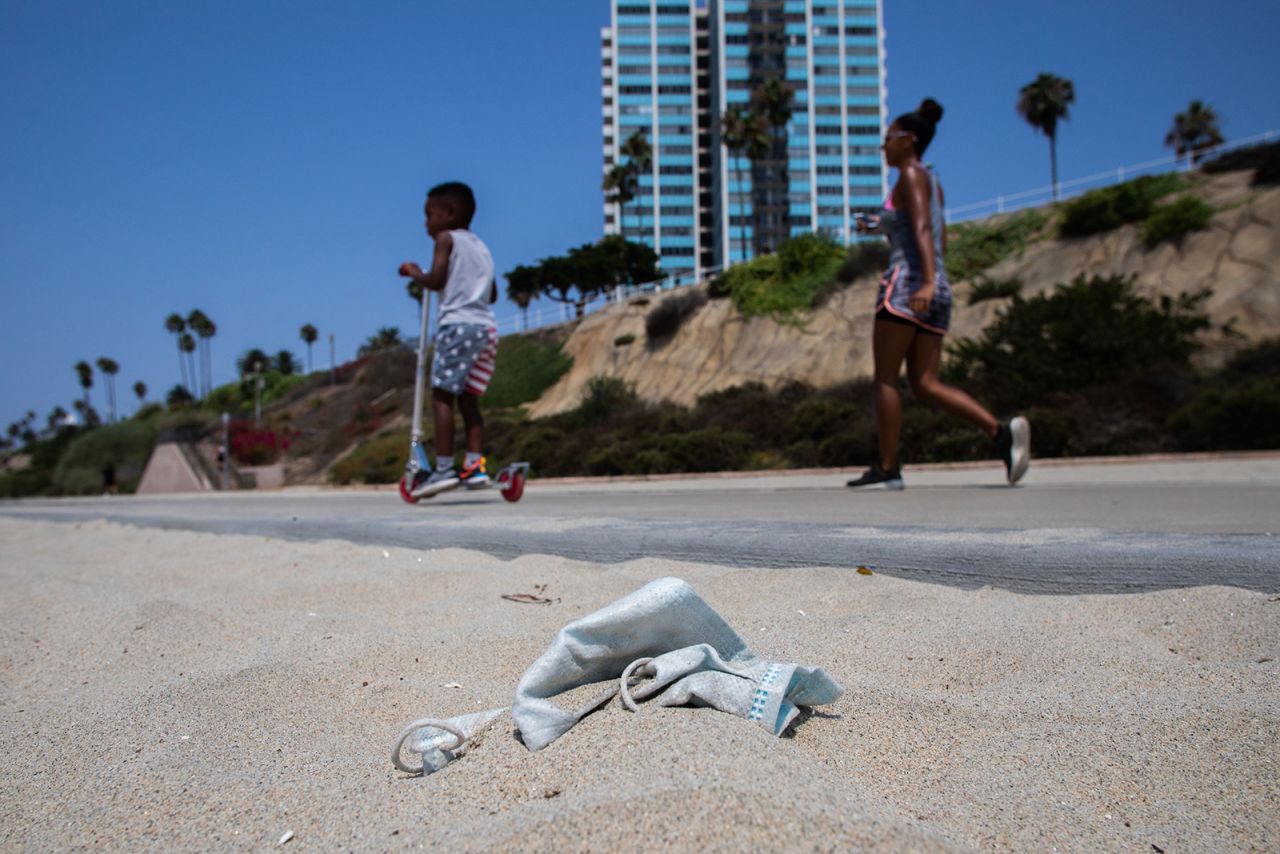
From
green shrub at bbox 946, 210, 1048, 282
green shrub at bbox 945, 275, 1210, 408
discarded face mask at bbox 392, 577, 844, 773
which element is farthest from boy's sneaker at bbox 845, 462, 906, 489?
green shrub at bbox 946, 210, 1048, 282

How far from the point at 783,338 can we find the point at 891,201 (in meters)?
22.5

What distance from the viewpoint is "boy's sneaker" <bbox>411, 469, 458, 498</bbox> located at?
6.89 m

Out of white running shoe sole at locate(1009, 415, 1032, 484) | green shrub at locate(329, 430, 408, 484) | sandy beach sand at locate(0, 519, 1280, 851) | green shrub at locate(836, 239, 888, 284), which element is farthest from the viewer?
green shrub at locate(836, 239, 888, 284)

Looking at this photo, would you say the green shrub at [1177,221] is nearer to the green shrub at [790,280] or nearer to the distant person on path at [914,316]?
the green shrub at [790,280]

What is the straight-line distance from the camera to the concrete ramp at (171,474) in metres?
32.2

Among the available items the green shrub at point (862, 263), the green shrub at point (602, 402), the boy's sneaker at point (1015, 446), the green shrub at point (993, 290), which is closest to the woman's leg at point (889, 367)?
the boy's sneaker at point (1015, 446)

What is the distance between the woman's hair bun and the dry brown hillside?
14.5 m

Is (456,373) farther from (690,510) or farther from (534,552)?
(534,552)

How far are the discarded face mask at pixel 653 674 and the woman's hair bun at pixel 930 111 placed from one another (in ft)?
20.3

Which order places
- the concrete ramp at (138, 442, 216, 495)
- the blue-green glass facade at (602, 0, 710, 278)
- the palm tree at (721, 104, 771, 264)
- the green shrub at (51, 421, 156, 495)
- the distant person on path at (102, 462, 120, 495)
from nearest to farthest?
the concrete ramp at (138, 442, 216, 495) → the distant person on path at (102, 462, 120, 495) → the green shrub at (51, 421, 156, 495) → the palm tree at (721, 104, 771, 264) → the blue-green glass facade at (602, 0, 710, 278)

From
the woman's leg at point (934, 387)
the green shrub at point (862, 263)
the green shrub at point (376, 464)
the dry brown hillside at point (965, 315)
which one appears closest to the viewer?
the woman's leg at point (934, 387)

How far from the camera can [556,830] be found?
3.38 ft

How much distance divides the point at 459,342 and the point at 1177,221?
22763 millimetres

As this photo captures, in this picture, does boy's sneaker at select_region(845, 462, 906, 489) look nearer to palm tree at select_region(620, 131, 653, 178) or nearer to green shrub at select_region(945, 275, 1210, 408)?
green shrub at select_region(945, 275, 1210, 408)
